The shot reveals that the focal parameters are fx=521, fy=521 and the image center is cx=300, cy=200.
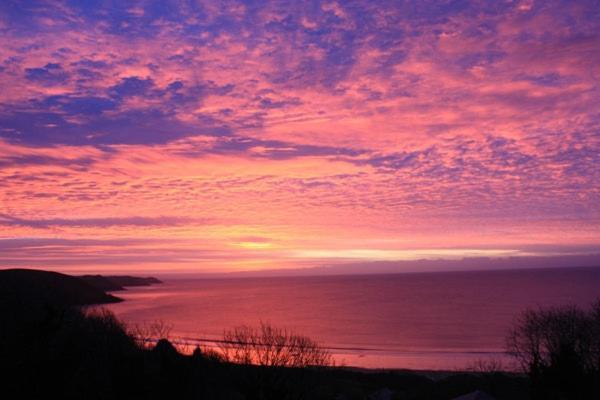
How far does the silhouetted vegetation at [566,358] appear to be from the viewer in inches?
1147

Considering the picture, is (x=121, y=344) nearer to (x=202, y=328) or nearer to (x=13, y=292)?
(x=13, y=292)

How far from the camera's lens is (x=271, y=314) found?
14888cm

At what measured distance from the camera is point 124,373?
81.3 feet

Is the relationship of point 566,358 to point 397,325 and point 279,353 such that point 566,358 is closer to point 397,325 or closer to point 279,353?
point 279,353

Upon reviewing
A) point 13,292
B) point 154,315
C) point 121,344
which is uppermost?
point 13,292

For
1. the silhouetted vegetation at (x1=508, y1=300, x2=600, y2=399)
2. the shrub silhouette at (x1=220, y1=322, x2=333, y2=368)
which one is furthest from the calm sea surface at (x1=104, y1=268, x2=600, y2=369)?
the silhouetted vegetation at (x1=508, y1=300, x2=600, y2=399)

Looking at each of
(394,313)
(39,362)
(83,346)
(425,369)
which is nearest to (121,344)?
(83,346)

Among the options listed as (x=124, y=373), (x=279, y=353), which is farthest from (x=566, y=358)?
(x=124, y=373)

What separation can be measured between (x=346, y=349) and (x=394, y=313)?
191 feet

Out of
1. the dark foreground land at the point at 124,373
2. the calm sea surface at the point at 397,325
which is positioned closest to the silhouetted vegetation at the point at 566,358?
the dark foreground land at the point at 124,373

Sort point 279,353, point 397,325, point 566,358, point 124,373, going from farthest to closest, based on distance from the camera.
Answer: point 397,325 < point 279,353 < point 566,358 < point 124,373

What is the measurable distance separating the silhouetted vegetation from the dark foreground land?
17.2 ft

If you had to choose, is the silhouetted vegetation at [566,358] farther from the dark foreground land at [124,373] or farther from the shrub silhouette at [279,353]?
the shrub silhouette at [279,353]

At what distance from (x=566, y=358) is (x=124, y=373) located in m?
23.8
